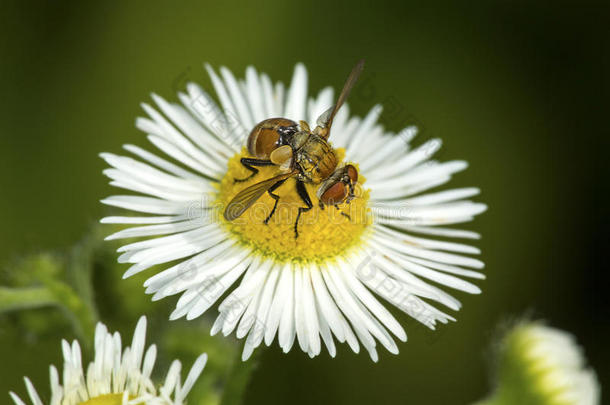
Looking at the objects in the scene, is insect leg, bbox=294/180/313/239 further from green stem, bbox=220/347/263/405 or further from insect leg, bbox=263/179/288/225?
green stem, bbox=220/347/263/405

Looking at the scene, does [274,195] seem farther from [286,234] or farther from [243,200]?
[243,200]

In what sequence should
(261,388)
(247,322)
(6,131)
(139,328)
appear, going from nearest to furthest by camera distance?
(139,328) < (247,322) < (261,388) < (6,131)

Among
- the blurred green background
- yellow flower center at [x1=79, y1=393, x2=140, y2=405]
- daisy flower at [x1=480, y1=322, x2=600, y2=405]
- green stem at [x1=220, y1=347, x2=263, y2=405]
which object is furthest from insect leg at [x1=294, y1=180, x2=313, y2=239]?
the blurred green background

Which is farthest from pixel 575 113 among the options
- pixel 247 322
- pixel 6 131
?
pixel 6 131

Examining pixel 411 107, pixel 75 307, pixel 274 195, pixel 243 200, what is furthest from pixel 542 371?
pixel 411 107

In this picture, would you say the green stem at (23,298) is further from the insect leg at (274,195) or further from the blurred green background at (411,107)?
the blurred green background at (411,107)

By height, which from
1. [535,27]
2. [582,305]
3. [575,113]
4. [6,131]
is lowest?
[582,305]

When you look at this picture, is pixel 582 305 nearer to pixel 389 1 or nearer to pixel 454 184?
pixel 454 184
